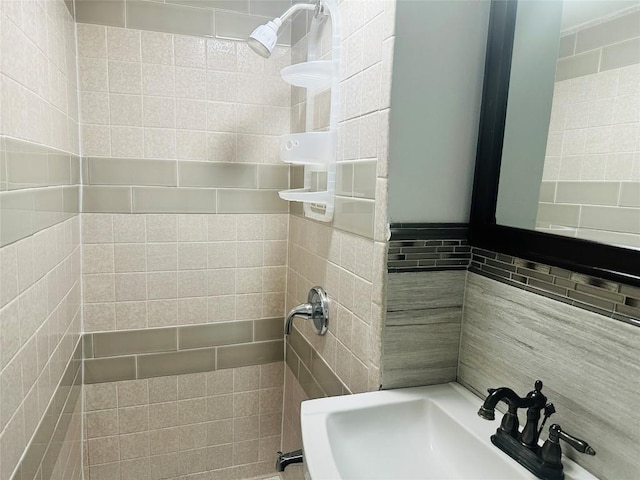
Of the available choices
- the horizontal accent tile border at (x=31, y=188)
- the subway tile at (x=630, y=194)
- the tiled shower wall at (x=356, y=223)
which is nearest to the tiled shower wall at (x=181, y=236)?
the horizontal accent tile border at (x=31, y=188)

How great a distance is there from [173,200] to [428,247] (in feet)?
3.33

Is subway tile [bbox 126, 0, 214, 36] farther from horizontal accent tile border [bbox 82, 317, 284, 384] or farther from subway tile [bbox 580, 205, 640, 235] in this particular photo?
subway tile [bbox 580, 205, 640, 235]

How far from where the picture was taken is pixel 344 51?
1.18 meters

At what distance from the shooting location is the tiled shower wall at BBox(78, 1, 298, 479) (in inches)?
59.0

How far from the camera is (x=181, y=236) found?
Answer: 162 centimetres

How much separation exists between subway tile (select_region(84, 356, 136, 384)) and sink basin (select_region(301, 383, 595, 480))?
0.97 meters

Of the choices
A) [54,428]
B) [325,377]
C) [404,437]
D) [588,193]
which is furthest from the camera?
[325,377]

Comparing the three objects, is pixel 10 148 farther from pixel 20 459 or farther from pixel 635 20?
pixel 635 20

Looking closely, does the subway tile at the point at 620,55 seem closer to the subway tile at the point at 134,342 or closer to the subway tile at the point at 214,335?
the subway tile at the point at 214,335

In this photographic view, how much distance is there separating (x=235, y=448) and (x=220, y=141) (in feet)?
4.18

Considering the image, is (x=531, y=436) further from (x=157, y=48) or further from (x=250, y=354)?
(x=157, y=48)

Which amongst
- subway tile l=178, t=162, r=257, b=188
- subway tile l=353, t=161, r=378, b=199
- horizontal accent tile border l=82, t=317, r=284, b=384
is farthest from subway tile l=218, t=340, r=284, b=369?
subway tile l=353, t=161, r=378, b=199

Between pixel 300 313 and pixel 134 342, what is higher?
pixel 300 313

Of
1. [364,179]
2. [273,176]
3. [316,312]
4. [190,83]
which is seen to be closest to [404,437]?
[316,312]
